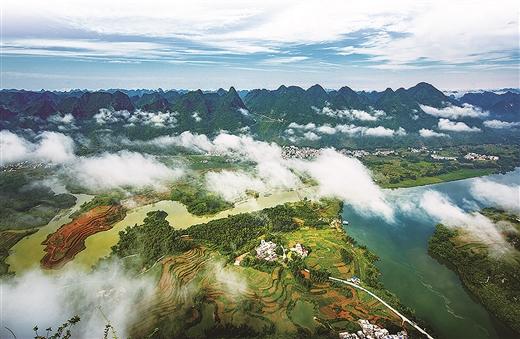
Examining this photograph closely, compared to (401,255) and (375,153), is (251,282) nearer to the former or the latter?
(401,255)

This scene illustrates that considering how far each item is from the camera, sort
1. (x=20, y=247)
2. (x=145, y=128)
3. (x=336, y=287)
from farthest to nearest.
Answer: (x=145, y=128) < (x=20, y=247) < (x=336, y=287)

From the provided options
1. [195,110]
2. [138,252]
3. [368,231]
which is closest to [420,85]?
[195,110]

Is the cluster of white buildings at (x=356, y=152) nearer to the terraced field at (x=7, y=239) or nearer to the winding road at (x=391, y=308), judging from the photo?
the winding road at (x=391, y=308)

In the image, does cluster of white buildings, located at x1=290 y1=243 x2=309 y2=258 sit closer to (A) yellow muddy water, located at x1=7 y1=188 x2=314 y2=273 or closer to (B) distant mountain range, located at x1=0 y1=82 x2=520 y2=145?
(A) yellow muddy water, located at x1=7 y1=188 x2=314 y2=273

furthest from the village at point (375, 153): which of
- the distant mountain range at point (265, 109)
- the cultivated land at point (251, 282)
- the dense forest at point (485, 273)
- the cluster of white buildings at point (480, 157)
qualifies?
the dense forest at point (485, 273)

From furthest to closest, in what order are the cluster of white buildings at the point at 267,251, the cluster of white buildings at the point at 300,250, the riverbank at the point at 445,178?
the riverbank at the point at 445,178, the cluster of white buildings at the point at 300,250, the cluster of white buildings at the point at 267,251

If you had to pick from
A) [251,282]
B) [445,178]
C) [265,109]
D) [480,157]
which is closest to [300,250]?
[251,282]

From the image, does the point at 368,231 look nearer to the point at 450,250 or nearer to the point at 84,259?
the point at 450,250
